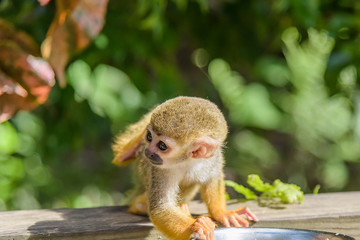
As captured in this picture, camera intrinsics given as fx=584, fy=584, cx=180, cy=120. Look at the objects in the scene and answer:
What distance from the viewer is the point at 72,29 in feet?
7.41

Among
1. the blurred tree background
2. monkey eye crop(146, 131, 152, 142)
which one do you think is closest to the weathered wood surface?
monkey eye crop(146, 131, 152, 142)

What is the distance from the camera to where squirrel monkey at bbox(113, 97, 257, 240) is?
1.95 m

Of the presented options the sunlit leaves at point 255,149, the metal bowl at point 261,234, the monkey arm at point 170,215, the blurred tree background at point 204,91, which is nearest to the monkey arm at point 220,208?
the monkey arm at point 170,215

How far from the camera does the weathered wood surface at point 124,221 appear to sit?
192cm

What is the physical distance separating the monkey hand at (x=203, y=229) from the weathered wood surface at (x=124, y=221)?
0.85 feet

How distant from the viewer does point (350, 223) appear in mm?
2119

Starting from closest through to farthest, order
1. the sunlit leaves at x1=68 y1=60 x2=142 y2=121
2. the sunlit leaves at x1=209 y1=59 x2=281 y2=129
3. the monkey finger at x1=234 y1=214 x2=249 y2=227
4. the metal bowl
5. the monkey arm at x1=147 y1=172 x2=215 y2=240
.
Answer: the metal bowl, the monkey arm at x1=147 y1=172 x2=215 y2=240, the monkey finger at x1=234 y1=214 x2=249 y2=227, the sunlit leaves at x1=68 y1=60 x2=142 y2=121, the sunlit leaves at x1=209 y1=59 x2=281 y2=129

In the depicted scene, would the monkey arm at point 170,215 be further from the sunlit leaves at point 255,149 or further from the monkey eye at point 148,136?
the sunlit leaves at point 255,149

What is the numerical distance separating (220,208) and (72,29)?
887 millimetres

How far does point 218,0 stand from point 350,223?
6.13 ft

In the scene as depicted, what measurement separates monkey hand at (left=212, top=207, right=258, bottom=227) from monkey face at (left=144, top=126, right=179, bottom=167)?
1.02ft

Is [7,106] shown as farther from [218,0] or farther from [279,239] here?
[218,0]

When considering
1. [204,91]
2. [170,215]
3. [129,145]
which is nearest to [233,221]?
[170,215]

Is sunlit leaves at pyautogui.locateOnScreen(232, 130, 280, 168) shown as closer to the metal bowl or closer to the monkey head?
the monkey head
